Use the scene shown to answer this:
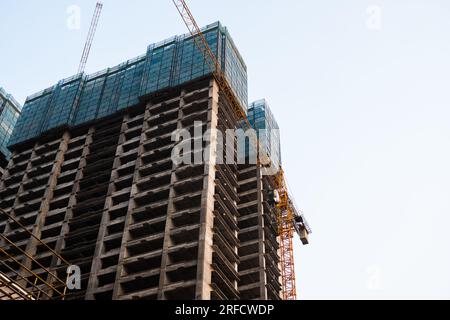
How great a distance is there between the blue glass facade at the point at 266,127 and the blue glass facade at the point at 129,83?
28.5 feet

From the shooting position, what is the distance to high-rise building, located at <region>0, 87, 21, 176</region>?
131m

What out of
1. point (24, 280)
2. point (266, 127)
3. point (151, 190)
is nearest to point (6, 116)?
point (266, 127)

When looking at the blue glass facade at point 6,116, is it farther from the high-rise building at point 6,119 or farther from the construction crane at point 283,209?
the construction crane at point 283,209

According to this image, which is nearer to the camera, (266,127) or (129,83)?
(129,83)

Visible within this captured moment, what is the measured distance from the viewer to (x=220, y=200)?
8288 centimetres

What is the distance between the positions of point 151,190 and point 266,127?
142 feet

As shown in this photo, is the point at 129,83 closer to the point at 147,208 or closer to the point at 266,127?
the point at 266,127

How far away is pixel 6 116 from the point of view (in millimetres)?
141125

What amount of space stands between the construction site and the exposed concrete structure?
8.8 inches

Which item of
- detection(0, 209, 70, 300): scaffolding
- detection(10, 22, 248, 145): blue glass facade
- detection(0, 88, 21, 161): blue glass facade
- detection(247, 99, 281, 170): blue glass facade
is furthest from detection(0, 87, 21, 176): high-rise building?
detection(247, 99, 281, 170): blue glass facade

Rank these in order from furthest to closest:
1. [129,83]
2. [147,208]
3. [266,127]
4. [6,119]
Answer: [6,119] < [266,127] < [129,83] < [147,208]

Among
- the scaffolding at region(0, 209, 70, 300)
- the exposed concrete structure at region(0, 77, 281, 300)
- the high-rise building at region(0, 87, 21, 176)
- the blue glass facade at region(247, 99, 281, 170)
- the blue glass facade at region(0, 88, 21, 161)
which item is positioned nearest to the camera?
the scaffolding at region(0, 209, 70, 300)

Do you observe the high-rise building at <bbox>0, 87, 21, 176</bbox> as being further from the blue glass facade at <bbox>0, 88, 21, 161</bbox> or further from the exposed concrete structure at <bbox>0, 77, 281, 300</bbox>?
the exposed concrete structure at <bbox>0, 77, 281, 300</bbox>

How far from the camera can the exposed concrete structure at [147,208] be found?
74.1 meters
